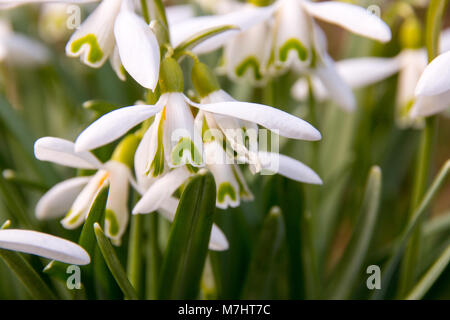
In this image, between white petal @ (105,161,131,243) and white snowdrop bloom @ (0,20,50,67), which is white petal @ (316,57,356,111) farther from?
white snowdrop bloom @ (0,20,50,67)

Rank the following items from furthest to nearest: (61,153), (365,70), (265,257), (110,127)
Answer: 1. (365,70)
2. (265,257)
3. (61,153)
4. (110,127)

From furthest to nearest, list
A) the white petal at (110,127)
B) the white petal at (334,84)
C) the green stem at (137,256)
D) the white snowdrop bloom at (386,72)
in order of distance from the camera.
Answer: the white snowdrop bloom at (386,72) → the white petal at (334,84) → the green stem at (137,256) → the white petal at (110,127)

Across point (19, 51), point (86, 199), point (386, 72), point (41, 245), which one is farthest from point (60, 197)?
point (386, 72)

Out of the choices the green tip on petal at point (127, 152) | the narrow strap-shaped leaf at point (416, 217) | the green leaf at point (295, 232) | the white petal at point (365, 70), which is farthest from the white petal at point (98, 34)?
the white petal at point (365, 70)

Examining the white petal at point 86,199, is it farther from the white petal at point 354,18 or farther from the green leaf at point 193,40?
the white petal at point 354,18

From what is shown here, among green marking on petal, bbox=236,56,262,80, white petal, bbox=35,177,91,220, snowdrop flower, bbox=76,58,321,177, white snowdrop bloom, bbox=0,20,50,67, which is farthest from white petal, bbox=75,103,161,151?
white snowdrop bloom, bbox=0,20,50,67

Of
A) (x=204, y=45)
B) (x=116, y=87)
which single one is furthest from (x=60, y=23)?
(x=204, y=45)

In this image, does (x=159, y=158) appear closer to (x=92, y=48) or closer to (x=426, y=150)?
(x=92, y=48)
